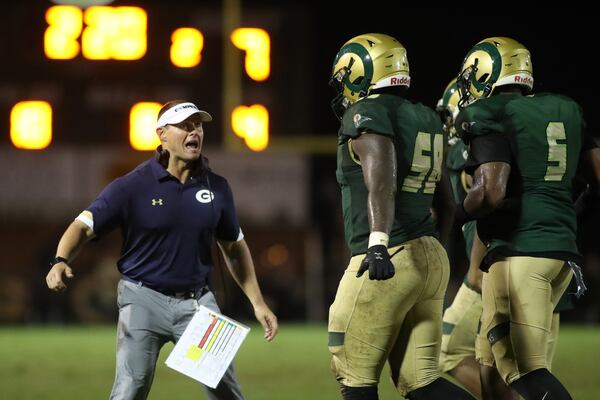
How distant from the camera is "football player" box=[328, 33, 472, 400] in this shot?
514cm

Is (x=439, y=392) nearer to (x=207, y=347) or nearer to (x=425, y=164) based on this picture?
(x=425, y=164)

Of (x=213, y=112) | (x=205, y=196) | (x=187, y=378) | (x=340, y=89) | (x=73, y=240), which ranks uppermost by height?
(x=340, y=89)

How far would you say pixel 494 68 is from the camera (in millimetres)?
5887

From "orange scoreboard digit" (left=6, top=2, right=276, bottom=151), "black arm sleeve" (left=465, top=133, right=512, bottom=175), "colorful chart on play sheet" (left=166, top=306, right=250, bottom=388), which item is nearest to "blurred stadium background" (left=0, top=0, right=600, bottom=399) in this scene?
"orange scoreboard digit" (left=6, top=2, right=276, bottom=151)

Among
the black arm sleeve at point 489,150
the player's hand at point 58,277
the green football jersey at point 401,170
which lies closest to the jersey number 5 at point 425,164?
the green football jersey at point 401,170

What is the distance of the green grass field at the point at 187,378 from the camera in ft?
30.2

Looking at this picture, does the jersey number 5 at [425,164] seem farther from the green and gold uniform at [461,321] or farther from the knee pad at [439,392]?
the green and gold uniform at [461,321]

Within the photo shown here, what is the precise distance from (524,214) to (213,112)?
11.4 m

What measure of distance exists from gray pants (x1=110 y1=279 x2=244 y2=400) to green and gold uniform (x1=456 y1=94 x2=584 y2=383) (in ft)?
4.57

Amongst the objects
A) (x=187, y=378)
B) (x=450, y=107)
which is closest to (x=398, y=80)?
(x=450, y=107)

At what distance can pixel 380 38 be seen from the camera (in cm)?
559

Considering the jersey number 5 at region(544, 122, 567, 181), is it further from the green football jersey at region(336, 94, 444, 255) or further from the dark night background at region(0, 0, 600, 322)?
the dark night background at region(0, 0, 600, 322)

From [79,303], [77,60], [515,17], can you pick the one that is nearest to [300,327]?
[79,303]

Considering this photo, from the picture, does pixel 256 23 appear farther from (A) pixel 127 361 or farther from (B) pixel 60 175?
(A) pixel 127 361
